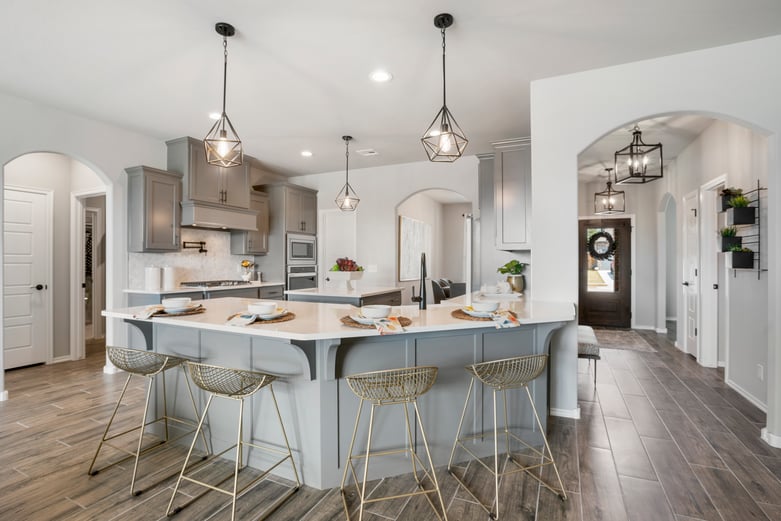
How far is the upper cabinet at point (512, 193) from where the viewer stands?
4039mm

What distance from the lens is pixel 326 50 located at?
279cm

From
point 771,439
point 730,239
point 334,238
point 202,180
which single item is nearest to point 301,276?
point 334,238

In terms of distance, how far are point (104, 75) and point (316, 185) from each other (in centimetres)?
375

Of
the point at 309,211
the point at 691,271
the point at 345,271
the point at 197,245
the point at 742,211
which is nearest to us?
the point at 742,211

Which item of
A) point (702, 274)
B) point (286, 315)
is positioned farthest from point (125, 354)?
point (702, 274)

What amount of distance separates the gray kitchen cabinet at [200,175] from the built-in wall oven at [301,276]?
54.4 inches

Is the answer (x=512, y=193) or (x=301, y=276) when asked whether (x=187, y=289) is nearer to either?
(x=301, y=276)

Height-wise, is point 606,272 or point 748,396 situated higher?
point 606,272

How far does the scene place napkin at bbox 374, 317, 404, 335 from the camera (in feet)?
6.42

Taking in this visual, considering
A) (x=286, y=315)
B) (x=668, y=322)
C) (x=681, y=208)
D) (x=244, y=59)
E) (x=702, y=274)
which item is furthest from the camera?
(x=668, y=322)

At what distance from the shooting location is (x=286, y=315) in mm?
2377

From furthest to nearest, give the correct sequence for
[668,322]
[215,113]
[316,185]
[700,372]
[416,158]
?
[668,322] < [316,185] < [416,158] < [700,372] < [215,113]

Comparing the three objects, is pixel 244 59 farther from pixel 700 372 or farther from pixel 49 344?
pixel 700 372

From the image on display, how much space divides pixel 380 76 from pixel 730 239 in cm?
340
